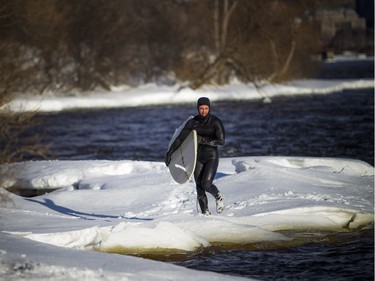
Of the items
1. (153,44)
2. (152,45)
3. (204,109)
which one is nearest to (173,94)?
(152,45)

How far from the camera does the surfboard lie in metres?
11.4

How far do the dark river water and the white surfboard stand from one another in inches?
54.5

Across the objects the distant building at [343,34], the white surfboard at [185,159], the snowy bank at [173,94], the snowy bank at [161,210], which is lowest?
the distant building at [343,34]

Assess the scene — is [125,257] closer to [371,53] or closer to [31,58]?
[31,58]

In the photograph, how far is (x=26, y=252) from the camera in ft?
29.1

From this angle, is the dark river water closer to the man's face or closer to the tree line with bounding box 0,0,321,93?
the man's face

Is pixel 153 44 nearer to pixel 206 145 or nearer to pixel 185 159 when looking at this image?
pixel 185 159

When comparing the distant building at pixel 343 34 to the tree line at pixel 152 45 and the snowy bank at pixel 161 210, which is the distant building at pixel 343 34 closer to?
the tree line at pixel 152 45

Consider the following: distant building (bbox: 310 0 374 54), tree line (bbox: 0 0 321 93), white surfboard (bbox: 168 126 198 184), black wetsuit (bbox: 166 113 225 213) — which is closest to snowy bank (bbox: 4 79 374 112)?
tree line (bbox: 0 0 321 93)

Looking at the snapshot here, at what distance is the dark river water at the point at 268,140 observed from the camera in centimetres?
1000

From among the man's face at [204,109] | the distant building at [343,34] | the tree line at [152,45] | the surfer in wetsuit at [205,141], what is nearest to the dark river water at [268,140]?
the surfer in wetsuit at [205,141]

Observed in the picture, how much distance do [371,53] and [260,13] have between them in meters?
96.4

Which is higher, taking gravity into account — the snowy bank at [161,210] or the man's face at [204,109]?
the man's face at [204,109]

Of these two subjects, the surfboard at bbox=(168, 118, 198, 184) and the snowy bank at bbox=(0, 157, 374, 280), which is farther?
the surfboard at bbox=(168, 118, 198, 184)
